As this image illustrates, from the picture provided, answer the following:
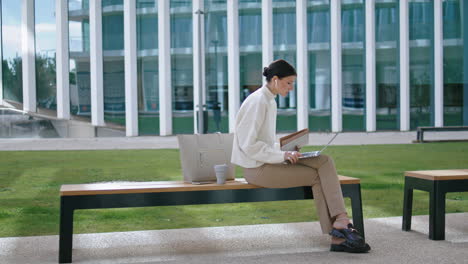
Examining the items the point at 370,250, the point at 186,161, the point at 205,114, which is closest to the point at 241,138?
the point at 186,161

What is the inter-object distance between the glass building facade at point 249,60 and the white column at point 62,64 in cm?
34

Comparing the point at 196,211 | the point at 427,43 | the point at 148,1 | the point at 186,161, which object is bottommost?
the point at 196,211

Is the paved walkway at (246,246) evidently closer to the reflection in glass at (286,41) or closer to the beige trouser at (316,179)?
the beige trouser at (316,179)

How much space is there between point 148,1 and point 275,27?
23.7 feet

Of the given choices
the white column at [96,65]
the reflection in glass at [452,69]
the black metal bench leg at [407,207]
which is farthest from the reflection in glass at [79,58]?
the black metal bench leg at [407,207]

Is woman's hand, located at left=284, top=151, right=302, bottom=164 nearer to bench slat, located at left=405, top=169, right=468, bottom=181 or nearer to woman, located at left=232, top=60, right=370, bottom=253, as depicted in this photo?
woman, located at left=232, top=60, right=370, bottom=253

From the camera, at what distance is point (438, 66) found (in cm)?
3581

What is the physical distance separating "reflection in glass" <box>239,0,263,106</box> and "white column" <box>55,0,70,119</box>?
9.54 metres

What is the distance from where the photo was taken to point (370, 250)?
6137 mm

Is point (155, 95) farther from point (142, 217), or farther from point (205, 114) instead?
point (142, 217)

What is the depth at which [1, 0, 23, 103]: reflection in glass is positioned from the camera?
117 ft

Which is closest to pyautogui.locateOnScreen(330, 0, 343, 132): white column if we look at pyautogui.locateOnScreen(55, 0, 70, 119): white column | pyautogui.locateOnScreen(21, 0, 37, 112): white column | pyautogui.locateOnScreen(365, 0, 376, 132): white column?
pyautogui.locateOnScreen(365, 0, 376, 132): white column

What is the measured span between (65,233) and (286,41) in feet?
103

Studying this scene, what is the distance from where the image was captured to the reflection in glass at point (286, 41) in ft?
118
